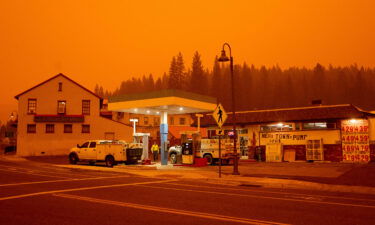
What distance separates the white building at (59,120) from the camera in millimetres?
41750

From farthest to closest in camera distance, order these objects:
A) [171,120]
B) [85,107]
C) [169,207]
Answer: [171,120]
[85,107]
[169,207]

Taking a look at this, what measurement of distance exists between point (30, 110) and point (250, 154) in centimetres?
2853

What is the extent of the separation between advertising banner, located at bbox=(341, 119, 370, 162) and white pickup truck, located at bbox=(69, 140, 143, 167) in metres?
17.3

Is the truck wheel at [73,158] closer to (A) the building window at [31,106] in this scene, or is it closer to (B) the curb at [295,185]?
(B) the curb at [295,185]

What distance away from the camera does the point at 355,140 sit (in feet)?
90.7

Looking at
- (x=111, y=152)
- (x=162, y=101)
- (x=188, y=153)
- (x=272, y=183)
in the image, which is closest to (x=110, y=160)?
(x=111, y=152)

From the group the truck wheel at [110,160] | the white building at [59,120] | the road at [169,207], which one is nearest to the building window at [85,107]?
the white building at [59,120]

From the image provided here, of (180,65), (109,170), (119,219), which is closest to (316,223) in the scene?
(119,219)

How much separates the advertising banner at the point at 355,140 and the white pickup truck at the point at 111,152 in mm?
17259

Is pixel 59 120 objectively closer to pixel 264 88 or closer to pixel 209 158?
pixel 209 158

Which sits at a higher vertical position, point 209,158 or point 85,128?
point 85,128

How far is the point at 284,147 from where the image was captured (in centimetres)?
3081

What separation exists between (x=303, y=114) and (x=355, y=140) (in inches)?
192

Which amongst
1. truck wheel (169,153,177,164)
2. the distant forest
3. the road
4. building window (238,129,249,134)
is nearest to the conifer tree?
the distant forest
